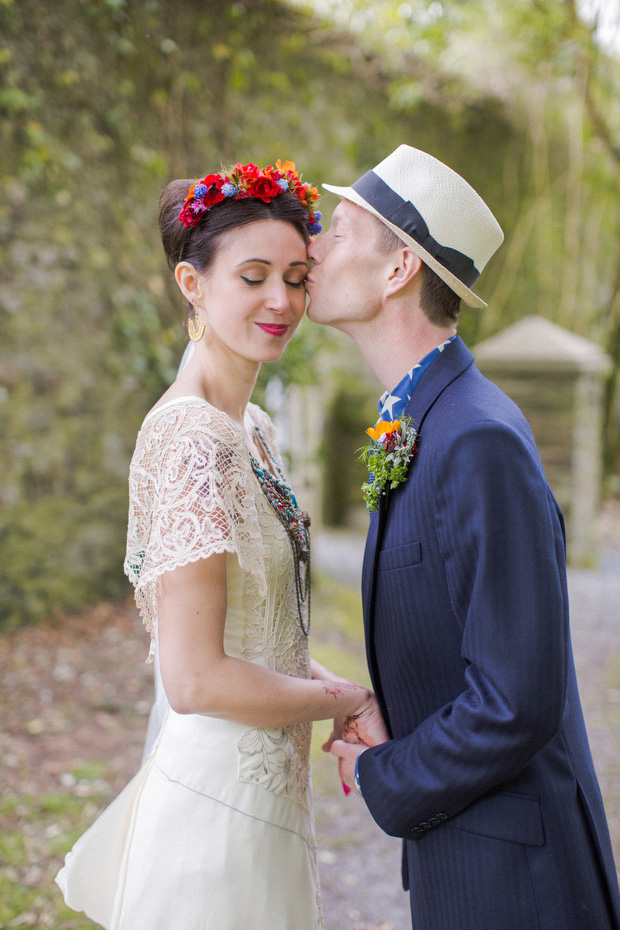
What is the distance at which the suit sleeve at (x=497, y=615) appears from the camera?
1302 millimetres

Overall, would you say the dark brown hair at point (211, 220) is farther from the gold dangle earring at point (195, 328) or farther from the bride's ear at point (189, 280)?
the gold dangle earring at point (195, 328)

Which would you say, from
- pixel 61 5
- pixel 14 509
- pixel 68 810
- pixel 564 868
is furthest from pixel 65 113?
pixel 564 868

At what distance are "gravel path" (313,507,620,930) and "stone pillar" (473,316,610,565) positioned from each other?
661 mm

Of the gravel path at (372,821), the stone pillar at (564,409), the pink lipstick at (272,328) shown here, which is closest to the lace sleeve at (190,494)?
the pink lipstick at (272,328)

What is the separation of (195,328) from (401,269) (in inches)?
20.8

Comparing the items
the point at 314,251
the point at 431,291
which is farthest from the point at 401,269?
the point at 314,251

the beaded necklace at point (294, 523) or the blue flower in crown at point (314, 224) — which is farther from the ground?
the blue flower in crown at point (314, 224)

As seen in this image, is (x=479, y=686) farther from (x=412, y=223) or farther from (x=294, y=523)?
(x=412, y=223)

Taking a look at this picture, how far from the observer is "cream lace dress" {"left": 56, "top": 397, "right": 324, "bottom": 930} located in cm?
→ 151

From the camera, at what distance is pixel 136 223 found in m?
5.21

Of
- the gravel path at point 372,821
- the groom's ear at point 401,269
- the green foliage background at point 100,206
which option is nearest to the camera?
the groom's ear at point 401,269

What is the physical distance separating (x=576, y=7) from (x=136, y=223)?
5.09m

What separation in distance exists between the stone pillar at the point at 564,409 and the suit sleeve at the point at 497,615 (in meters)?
5.82

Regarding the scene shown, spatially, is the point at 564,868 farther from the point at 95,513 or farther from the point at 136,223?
the point at 136,223
